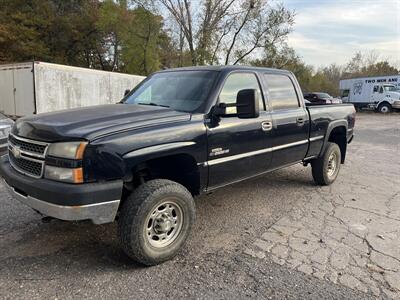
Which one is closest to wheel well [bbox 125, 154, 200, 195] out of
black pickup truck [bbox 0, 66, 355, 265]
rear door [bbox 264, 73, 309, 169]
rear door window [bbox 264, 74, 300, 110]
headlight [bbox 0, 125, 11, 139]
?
black pickup truck [bbox 0, 66, 355, 265]

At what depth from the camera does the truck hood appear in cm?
299

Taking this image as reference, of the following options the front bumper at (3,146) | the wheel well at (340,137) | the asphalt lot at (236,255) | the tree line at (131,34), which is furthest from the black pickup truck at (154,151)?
the tree line at (131,34)

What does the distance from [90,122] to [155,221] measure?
3.56 feet

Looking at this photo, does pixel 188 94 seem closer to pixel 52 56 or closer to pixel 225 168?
pixel 225 168

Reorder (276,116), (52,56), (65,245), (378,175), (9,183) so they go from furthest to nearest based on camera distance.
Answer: (52,56) → (378,175) → (276,116) → (65,245) → (9,183)

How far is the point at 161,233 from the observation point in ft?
11.4

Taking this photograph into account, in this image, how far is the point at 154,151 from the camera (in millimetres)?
3291

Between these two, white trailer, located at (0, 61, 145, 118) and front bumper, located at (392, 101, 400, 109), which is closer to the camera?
white trailer, located at (0, 61, 145, 118)

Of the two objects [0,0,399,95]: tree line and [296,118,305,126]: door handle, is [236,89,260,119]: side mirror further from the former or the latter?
[0,0,399,95]: tree line

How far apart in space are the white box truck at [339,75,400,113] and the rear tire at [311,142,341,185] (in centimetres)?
2812

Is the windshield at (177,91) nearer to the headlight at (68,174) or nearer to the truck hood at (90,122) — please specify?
the truck hood at (90,122)

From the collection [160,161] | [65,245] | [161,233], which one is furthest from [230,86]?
[65,245]

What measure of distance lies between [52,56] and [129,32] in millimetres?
6636

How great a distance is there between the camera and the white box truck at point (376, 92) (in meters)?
31.5
